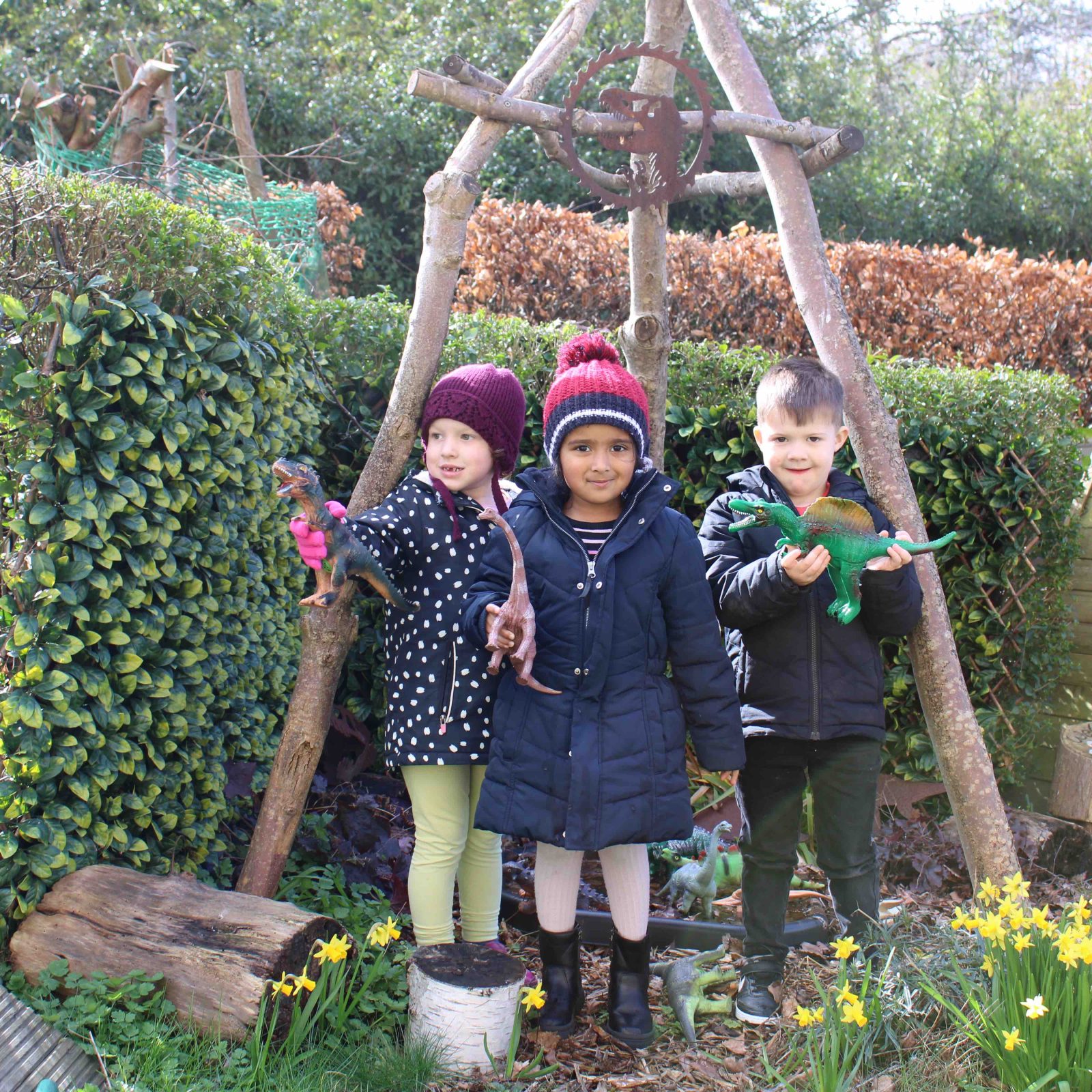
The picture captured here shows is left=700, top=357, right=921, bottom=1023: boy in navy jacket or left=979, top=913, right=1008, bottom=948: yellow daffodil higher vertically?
left=700, top=357, right=921, bottom=1023: boy in navy jacket

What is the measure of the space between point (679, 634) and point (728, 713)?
0.76 feet

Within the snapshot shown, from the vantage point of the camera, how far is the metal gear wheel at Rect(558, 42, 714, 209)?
9.00 ft

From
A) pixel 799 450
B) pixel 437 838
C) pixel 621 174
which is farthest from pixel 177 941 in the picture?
pixel 621 174

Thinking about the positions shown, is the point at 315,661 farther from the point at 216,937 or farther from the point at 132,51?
Result: the point at 132,51

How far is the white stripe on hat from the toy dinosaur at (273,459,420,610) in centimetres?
56

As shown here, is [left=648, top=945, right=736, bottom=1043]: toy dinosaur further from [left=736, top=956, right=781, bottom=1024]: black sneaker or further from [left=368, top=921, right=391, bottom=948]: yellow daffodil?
[left=368, top=921, right=391, bottom=948]: yellow daffodil

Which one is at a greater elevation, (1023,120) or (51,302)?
(1023,120)

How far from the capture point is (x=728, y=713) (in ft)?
8.53

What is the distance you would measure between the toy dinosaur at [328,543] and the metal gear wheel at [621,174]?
3.55 feet

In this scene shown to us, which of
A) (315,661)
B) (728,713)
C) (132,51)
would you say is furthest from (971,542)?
(132,51)

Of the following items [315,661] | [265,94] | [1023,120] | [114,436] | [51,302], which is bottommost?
[315,661]

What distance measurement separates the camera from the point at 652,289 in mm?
3197

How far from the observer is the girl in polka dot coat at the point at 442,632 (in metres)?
2.75

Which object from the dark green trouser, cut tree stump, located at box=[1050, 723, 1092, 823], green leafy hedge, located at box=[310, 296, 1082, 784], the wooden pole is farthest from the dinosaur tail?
the wooden pole
